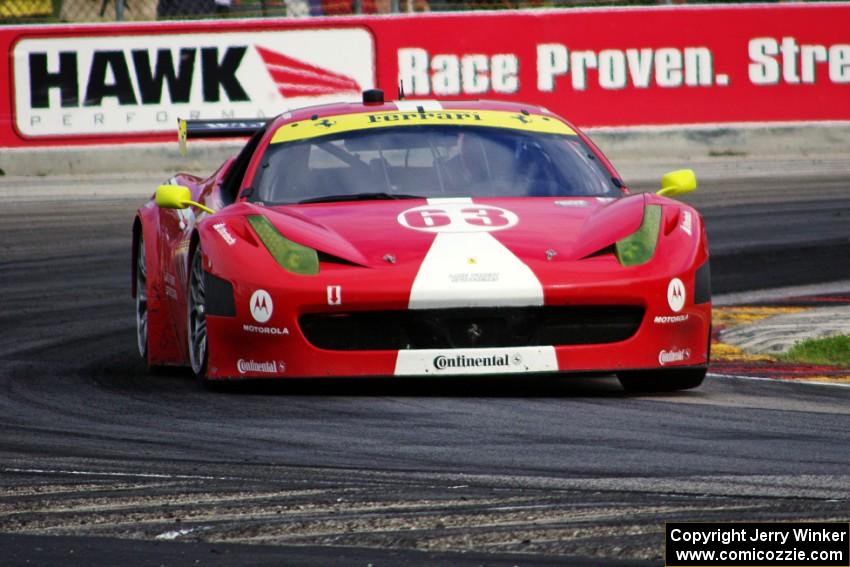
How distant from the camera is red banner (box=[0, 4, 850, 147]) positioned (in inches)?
665

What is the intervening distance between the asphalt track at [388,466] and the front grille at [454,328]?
21 cm

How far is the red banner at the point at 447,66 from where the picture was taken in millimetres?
16891

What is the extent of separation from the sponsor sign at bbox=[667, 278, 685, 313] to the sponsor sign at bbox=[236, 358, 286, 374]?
1454 mm

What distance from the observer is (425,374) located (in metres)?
6.66

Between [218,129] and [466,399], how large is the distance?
3.08 m

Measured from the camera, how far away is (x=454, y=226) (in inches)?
278

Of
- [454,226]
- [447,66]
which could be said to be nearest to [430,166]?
[454,226]

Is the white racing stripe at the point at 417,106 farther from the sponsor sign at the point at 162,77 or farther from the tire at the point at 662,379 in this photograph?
the sponsor sign at the point at 162,77

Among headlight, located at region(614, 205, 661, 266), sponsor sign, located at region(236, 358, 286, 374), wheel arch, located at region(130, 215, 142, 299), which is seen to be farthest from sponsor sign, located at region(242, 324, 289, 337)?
wheel arch, located at region(130, 215, 142, 299)

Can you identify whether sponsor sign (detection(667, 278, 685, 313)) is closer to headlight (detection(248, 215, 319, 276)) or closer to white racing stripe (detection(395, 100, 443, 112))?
headlight (detection(248, 215, 319, 276))

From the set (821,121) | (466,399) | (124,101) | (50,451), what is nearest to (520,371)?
(466,399)

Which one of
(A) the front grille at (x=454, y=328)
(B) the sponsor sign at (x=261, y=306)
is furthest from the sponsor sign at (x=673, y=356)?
(B) the sponsor sign at (x=261, y=306)

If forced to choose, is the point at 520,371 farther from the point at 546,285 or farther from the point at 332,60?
the point at 332,60

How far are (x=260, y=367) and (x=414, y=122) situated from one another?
1796 mm
